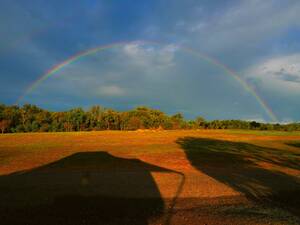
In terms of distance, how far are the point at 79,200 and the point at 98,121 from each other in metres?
115

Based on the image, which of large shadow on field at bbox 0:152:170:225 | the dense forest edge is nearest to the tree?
the dense forest edge

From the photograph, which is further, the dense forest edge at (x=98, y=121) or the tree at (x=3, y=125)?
the dense forest edge at (x=98, y=121)

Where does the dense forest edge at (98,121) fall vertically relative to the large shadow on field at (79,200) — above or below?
above

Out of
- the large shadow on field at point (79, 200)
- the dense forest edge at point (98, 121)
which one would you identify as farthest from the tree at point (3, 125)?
the large shadow on field at point (79, 200)

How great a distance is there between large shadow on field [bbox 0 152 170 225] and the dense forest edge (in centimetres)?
9753

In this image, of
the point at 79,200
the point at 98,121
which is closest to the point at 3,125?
the point at 98,121

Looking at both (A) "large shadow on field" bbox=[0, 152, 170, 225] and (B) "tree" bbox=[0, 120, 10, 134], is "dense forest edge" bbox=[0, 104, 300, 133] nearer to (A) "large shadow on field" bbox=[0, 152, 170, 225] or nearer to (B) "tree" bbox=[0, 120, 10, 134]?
(B) "tree" bbox=[0, 120, 10, 134]

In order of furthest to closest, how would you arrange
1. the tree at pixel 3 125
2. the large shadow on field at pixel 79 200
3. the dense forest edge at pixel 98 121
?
the dense forest edge at pixel 98 121, the tree at pixel 3 125, the large shadow on field at pixel 79 200

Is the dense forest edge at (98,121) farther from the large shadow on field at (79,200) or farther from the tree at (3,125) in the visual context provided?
the large shadow on field at (79,200)

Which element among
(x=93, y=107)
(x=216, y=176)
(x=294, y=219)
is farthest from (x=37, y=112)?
(x=294, y=219)

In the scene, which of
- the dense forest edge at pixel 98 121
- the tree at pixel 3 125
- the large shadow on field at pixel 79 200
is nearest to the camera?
the large shadow on field at pixel 79 200

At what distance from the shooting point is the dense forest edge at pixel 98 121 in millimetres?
110500

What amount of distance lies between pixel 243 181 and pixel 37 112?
4529 inches

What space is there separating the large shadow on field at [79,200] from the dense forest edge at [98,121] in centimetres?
9753
